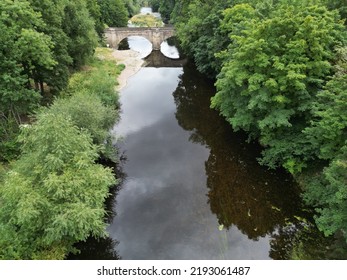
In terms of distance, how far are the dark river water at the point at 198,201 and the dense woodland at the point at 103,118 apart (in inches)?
62.2

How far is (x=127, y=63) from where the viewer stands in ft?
185

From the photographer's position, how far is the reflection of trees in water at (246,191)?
834 inches

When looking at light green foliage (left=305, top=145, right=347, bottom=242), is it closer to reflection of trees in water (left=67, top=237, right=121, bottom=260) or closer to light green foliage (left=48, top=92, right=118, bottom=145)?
reflection of trees in water (left=67, top=237, right=121, bottom=260)

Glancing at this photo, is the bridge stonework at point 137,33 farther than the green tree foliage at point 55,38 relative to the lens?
Yes

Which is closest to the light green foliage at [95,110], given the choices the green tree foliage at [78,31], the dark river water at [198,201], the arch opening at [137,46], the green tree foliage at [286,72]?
the dark river water at [198,201]

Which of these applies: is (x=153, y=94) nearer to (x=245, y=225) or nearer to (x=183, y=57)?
(x=183, y=57)

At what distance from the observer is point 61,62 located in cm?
3325

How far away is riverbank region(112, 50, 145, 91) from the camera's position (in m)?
48.5

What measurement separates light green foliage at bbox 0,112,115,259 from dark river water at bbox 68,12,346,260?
3.93 metres

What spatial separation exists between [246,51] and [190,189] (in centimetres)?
1156

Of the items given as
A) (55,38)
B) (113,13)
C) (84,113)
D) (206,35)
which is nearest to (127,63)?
(206,35)

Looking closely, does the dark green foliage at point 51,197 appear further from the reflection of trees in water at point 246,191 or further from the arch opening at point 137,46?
the arch opening at point 137,46

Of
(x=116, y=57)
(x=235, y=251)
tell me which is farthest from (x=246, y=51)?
(x=116, y=57)

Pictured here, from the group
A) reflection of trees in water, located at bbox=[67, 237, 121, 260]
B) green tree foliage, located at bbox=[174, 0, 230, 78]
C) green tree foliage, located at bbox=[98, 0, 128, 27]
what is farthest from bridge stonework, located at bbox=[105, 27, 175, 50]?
reflection of trees in water, located at bbox=[67, 237, 121, 260]
